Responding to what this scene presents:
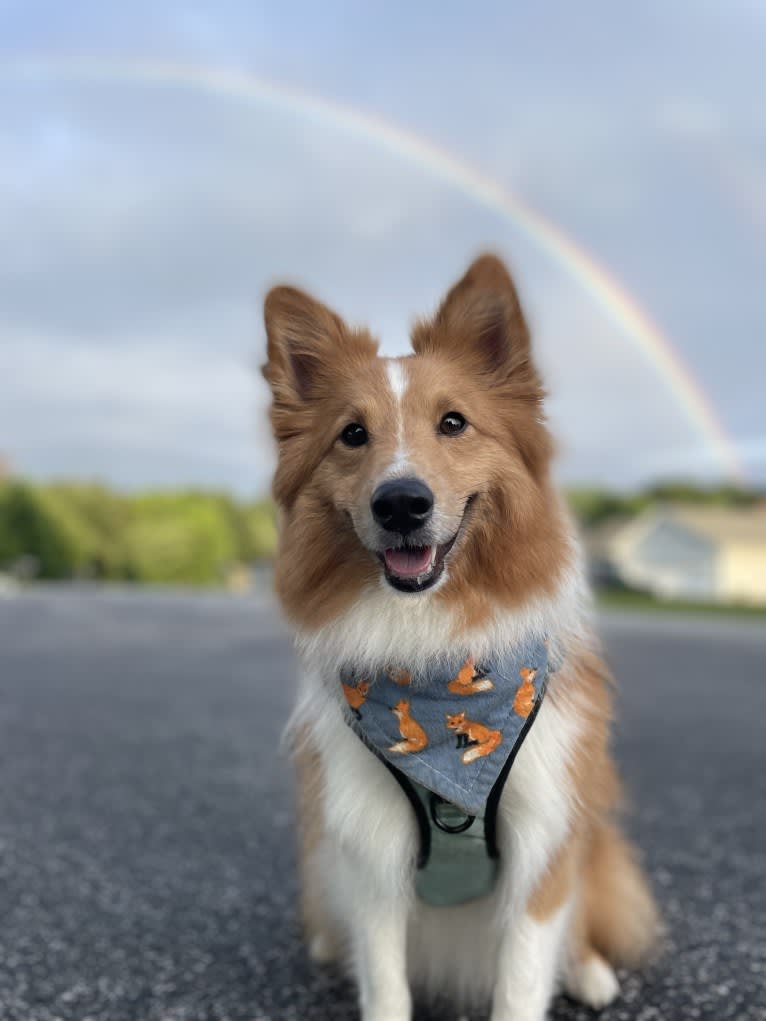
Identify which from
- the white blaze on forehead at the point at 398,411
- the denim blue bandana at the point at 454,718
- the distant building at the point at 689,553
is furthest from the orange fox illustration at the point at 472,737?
the distant building at the point at 689,553

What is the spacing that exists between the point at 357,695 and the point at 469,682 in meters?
0.37

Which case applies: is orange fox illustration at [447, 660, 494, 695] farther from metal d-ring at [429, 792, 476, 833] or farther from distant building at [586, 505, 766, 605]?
distant building at [586, 505, 766, 605]

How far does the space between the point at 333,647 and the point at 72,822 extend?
3.44 metres

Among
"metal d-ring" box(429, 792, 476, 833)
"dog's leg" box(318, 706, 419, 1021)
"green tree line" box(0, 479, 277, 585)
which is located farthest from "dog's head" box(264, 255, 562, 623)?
"green tree line" box(0, 479, 277, 585)

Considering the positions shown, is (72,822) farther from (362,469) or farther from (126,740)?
(362,469)

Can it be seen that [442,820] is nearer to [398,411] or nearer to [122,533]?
[398,411]

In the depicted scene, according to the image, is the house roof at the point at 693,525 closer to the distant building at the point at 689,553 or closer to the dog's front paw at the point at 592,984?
the distant building at the point at 689,553

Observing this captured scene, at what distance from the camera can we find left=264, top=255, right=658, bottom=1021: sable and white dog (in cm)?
290

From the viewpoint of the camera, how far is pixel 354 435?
3072 millimetres

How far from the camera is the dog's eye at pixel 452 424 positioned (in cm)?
304

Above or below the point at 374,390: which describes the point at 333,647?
below

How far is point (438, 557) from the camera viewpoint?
283 cm

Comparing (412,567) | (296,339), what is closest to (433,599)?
(412,567)

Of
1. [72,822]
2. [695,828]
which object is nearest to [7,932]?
[72,822]
